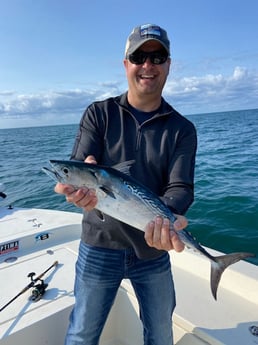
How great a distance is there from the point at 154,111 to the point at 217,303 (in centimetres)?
205

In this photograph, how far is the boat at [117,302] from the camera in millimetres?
2674

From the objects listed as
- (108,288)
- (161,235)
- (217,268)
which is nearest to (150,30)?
(161,235)

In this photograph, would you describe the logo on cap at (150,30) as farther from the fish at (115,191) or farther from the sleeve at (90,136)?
the fish at (115,191)

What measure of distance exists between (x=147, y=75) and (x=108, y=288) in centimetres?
166

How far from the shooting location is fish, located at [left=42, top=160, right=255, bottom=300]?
1907mm

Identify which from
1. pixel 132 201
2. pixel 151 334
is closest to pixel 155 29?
pixel 132 201

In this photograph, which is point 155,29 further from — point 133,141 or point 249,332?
point 249,332

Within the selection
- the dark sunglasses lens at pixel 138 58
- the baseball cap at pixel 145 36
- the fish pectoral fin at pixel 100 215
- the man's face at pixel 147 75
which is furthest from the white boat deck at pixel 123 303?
the baseball cap at pixel 145 36

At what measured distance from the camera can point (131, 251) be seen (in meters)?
2.23

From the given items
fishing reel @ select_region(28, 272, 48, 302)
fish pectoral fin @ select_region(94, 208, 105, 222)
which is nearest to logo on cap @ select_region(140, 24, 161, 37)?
fish pectoral fin @ select_region(94, 208, 105, 222)

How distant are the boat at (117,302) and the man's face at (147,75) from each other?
204 cm

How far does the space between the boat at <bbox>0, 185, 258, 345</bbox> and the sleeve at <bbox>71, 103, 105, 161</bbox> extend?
1.64m

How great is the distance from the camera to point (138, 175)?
228cm

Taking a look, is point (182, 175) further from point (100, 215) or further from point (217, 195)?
point (217, 195)
